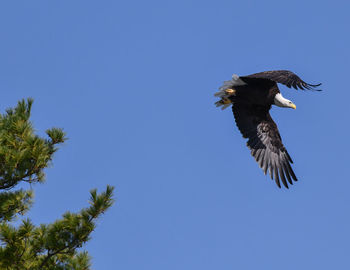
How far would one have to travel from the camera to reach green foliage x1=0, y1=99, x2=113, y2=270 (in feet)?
23.5

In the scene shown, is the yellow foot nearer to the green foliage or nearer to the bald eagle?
the bald eagle

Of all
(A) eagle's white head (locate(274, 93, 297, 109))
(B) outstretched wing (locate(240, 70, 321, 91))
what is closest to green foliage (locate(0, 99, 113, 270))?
(B) outstretched wing (locate(240, 70, 321, 91))

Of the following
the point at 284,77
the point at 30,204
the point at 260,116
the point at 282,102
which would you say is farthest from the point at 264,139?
the point at 30,204

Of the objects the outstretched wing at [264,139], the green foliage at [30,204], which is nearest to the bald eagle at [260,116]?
the outstretched wing at [264,139]

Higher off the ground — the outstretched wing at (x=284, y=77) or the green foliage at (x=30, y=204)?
the outstretched wing at (x=284, y=77)

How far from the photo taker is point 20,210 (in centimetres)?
770

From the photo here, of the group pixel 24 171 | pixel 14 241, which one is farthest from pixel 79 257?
pixel 24 171

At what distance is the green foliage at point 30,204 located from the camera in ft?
23.5

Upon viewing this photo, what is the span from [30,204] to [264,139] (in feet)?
18.3

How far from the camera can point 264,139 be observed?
1165 centimetres

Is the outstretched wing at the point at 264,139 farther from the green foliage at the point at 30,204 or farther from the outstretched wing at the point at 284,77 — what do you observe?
the green foliage at the point at 30,204

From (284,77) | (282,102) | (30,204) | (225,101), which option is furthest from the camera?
(225,101)

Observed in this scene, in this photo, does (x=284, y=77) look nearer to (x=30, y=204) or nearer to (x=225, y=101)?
(x=225, y=101)

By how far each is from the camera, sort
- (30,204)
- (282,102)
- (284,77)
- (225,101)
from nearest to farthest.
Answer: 1. (30,204)
2. (284,77)
3. (282,102)
4. (225,101)
